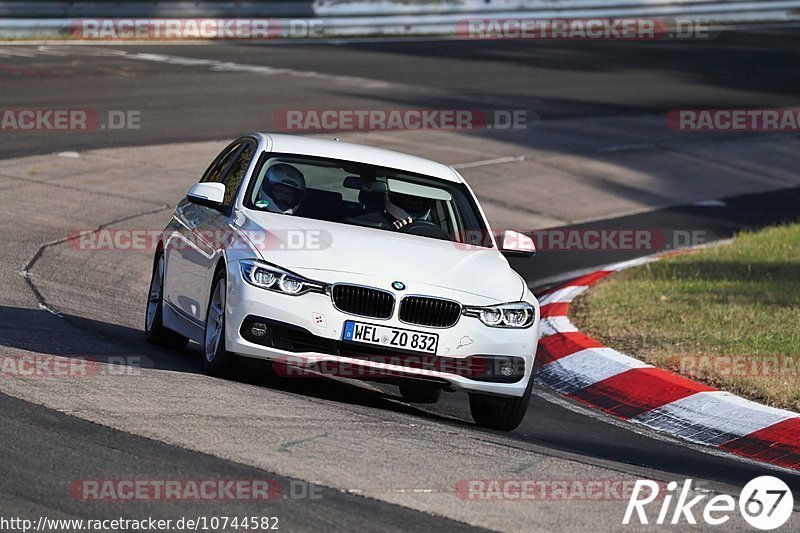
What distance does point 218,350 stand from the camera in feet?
27.5

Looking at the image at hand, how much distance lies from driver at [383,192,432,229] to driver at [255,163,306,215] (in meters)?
0.56

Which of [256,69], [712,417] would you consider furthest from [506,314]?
[256,69]

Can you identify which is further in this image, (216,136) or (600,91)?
(600,91)

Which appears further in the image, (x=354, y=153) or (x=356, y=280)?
(x=354, y=153)

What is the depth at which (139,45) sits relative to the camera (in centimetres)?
3291

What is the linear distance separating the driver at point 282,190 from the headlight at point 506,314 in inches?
58.4

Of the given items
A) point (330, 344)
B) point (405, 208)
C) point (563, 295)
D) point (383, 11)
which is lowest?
point (563, 295)

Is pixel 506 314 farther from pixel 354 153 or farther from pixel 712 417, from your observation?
pixel 354 153

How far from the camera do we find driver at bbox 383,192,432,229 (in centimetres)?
935

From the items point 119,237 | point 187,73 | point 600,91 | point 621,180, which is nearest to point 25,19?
point 187,73

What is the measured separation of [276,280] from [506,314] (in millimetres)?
1339

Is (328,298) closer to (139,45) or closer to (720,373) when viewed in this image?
(720,373)

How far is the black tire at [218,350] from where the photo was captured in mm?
8320

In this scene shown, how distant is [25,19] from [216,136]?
1300cm
